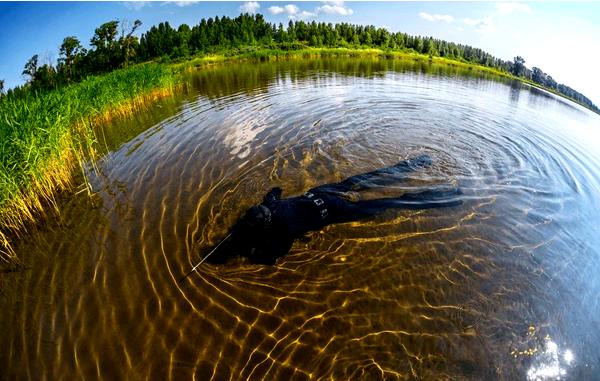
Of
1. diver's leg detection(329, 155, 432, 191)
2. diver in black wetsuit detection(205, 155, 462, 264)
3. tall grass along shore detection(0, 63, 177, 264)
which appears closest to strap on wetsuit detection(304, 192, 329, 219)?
diver in black wetsuit detection(205, 155, 462, 264)

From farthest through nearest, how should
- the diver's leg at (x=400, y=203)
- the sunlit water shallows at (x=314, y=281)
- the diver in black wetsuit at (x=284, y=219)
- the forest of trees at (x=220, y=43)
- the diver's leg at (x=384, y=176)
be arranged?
the forest of trees at (x=220, y=43), the diver's leg at (x=384, y=176), the diver's leg at (x=400, y=203), the diver in black wetsuit at (x=284, y=219), the sunlit water shallows at (x=314, y=281)

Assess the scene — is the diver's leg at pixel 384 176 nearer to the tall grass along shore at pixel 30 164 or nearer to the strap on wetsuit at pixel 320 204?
the strap on wetsuit at pixel 320 204

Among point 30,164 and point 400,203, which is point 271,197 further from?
point 30,164

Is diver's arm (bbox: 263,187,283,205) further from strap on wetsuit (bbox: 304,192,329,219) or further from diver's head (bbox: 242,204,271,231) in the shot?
strap on wetsuit (bbox: 304,192,329,219)

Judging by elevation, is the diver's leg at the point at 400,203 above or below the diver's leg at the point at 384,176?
below

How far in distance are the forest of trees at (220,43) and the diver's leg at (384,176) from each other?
5878cm

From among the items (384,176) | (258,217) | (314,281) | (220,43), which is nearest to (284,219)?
(258,217)

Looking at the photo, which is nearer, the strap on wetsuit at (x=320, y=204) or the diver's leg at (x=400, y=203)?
the strap on wetsuit at (x=320, y=204)

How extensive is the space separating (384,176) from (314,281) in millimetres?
3886

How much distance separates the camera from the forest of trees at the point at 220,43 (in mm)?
55228

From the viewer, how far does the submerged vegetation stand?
6633mm

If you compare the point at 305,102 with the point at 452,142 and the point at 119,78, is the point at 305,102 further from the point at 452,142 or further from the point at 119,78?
the point at 119,78

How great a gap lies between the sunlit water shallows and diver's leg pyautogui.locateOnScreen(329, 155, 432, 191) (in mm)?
353

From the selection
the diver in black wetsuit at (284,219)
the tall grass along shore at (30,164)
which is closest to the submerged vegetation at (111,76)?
the tall grass along shore at (30,164)
